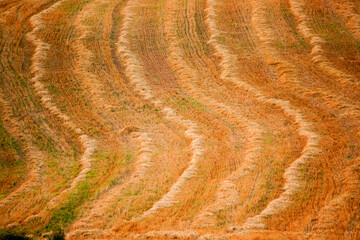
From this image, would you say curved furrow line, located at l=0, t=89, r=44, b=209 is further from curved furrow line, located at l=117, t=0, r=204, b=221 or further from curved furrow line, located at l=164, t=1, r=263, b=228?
curved furrow line, located at l=164, t=1, r=263, b=228

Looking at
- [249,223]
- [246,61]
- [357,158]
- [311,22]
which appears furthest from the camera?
[311,22]

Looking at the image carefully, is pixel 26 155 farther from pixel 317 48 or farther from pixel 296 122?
pixel 317 48

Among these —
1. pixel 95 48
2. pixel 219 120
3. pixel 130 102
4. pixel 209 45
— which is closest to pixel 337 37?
pixel 209 45

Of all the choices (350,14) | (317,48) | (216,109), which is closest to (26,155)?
(216,109)

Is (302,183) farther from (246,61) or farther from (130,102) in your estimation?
(246,61)

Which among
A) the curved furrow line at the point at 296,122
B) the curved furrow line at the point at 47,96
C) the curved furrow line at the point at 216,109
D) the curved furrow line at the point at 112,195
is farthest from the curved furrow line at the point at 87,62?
the curved furrow line at the point at 296,122

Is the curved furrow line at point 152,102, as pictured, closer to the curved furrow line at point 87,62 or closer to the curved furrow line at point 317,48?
the curved furrow line at point 87,62
